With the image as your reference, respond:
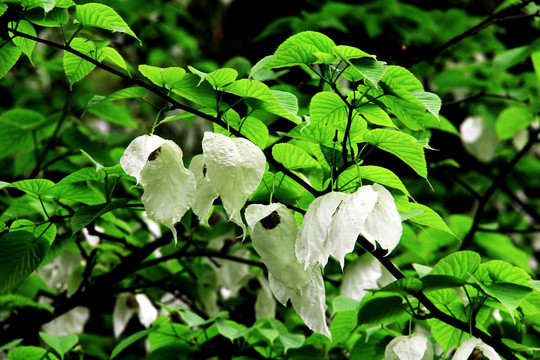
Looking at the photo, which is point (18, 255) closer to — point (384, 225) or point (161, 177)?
point (161, 177)

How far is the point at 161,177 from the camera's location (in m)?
0.74

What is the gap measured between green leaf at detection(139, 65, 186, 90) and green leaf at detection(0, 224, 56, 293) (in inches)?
14.1

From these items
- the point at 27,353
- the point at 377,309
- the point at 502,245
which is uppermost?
the point at 377,309

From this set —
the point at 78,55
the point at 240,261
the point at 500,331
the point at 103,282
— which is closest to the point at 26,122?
the point at 103,282

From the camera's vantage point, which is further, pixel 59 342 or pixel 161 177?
pixel 59 342

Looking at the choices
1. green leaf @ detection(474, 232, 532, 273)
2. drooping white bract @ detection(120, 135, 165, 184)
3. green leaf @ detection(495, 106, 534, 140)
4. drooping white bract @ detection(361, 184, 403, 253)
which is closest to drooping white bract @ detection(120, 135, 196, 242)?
drooping white bract @ detection(120, 135, 165, 184)

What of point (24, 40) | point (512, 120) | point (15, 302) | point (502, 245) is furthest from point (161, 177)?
point (512, 120)

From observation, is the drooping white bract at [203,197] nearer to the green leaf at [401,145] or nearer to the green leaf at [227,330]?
the green leaf at [401,145]

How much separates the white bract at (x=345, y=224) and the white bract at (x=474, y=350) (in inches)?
8.6

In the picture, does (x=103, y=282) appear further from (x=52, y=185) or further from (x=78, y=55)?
(x=78, y=55)

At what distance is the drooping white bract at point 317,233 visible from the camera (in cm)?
71

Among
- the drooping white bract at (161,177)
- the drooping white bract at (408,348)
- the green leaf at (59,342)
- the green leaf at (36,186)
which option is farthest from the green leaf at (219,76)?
the green leaf at (59,342)

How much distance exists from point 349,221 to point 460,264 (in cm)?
29

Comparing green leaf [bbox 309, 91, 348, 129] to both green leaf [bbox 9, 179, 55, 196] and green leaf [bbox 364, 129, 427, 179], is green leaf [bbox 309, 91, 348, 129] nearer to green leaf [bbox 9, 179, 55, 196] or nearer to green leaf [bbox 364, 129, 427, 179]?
green leaf [bbox 364, 129, 427, 179]
